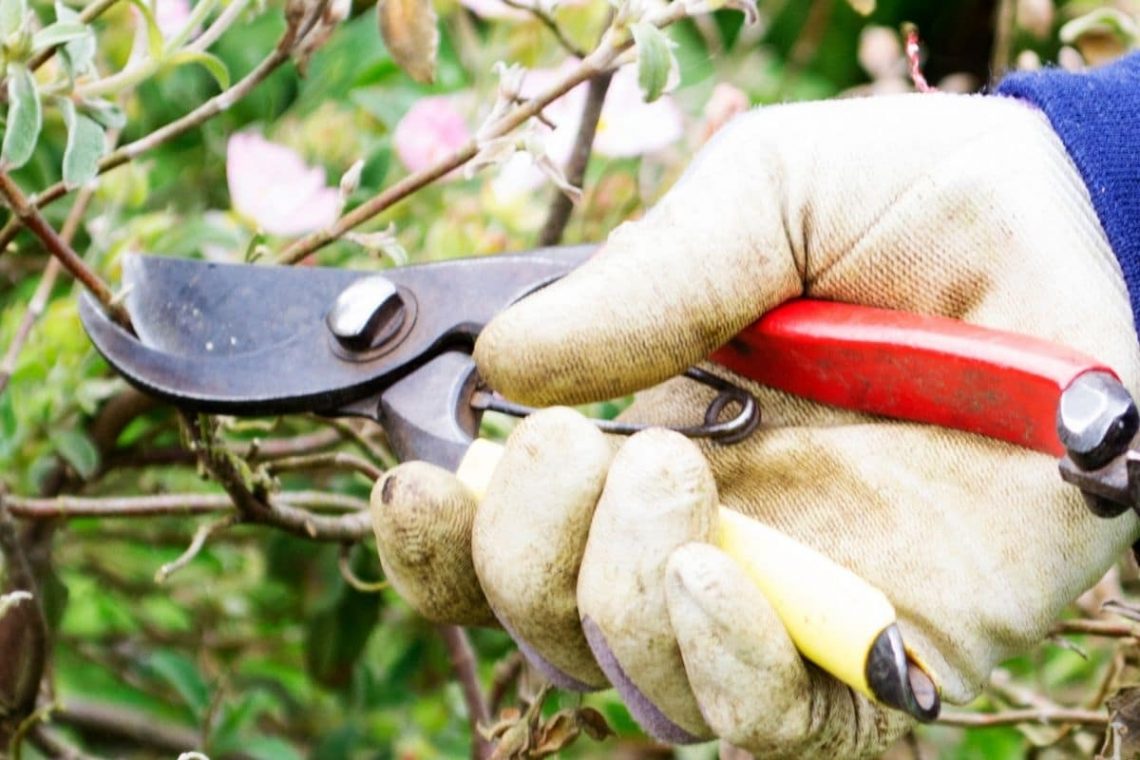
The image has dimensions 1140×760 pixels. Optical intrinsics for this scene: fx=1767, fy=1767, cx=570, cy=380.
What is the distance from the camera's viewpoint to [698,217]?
4.15ft

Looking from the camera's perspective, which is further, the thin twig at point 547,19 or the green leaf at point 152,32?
the thin twig at point 547,19

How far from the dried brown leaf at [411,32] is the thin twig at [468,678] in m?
0.60

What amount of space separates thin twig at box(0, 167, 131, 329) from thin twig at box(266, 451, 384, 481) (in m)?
0.25

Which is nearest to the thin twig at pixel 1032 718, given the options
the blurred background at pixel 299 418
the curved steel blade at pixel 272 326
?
the blurred background at pixel 299 418

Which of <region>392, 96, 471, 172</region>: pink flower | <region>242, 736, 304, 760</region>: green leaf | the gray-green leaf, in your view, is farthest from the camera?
<region>242, 736, 304, 760</region>: green leaf

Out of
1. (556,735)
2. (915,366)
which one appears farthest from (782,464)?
(556,735)

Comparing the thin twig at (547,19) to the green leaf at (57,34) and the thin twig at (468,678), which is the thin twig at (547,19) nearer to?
the green leaf at (57,34)

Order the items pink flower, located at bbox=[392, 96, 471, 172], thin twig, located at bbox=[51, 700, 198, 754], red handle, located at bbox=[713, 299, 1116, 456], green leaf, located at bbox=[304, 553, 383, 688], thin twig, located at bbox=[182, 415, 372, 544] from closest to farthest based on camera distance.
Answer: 1. red handle, located at bbox=[713, 299, 1116, 456]
2. thin twig, located at bbox=[182, 415, 372, 544]
3. pink flower, located at bbox=[392, 96, 471, 172]
4. green leaf, located at bbox=[304, 553, 383, 688]
5. thin twig, located at bbox=[51, 700, 198, 754]

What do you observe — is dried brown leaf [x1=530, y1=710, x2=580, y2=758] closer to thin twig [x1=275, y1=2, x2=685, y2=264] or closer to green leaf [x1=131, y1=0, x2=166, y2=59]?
thin twig [x1=275, y1=2, x2=685, y2=264]

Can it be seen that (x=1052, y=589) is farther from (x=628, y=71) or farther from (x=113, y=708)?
(x=113, y=708)

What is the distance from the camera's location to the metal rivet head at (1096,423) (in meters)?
1.07

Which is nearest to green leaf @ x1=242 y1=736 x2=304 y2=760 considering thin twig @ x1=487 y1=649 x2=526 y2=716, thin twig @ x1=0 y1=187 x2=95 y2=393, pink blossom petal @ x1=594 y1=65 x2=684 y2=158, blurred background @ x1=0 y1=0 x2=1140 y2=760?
blurred background @ x1=0 y1=0 x2=1140 y2=760

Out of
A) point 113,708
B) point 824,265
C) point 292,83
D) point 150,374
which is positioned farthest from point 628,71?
point 113,708

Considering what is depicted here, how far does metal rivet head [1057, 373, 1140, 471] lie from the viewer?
1068mm
